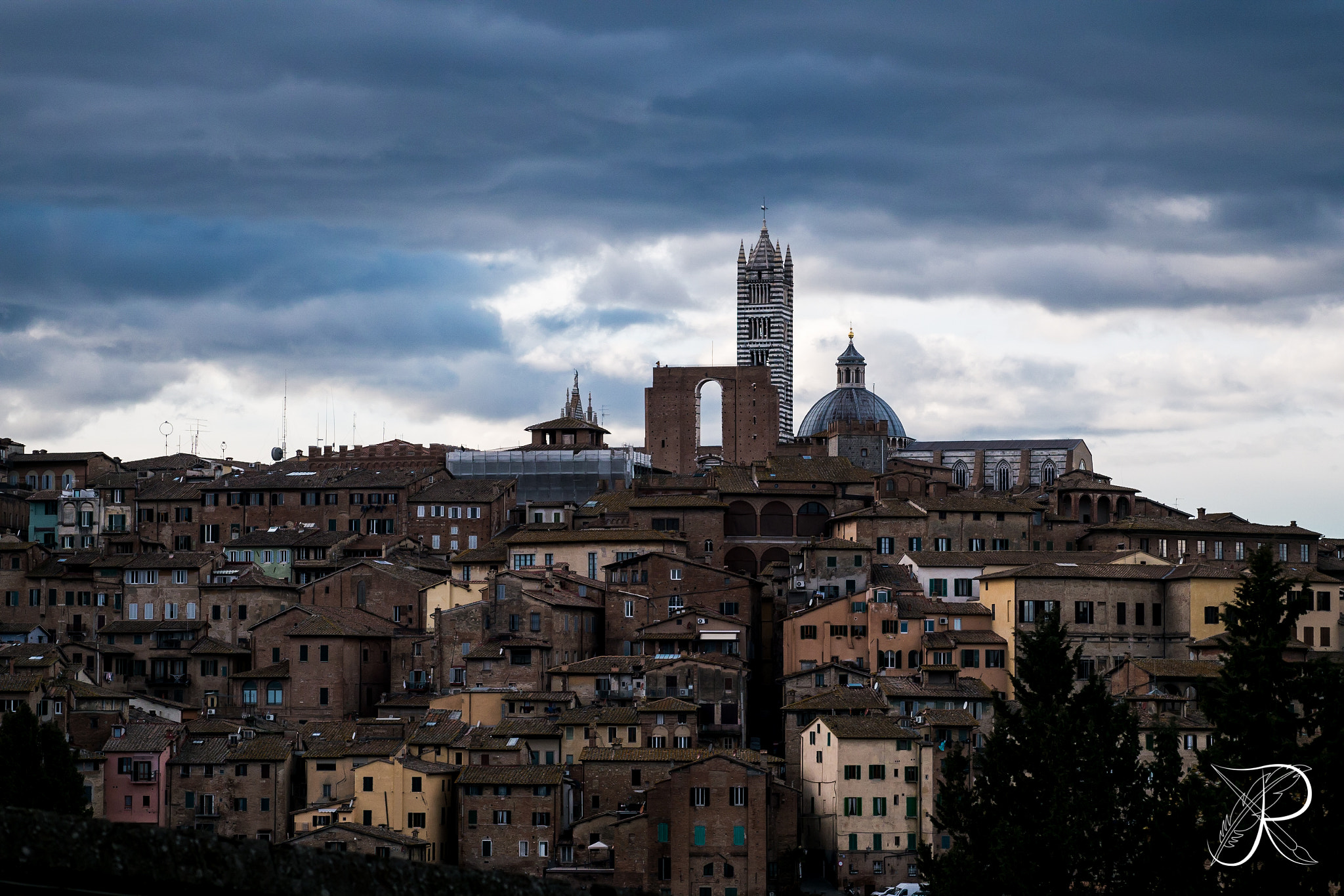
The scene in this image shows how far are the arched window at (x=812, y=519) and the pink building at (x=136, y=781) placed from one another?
32746 millimetres

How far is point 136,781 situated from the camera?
196ft

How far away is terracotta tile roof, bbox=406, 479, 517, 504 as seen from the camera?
284ft

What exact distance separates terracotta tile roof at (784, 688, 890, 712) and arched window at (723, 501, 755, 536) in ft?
72.3

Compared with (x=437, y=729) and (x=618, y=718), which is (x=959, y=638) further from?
(x=437, y=729)

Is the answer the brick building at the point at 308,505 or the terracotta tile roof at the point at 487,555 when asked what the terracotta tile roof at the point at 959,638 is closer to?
the terracotta tile roof at the point at 487,555

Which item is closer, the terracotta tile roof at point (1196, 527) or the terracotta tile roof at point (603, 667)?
the terracotta tile roof at point (603, 667)

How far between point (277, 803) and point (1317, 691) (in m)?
36.6

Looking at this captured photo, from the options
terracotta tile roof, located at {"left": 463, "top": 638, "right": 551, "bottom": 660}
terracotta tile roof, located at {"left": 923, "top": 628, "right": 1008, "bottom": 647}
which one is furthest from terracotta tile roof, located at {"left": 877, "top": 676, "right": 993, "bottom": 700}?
terracotta tile roof, located at {"left": 463, "top": 638, "right": 551, "bottom": 660}

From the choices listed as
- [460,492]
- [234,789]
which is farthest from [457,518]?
[234,789]

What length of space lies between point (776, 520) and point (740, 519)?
5.41 ft

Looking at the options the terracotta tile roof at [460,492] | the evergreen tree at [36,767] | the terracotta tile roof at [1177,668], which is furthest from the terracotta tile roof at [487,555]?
the terracotta tile roof at [1177,668]

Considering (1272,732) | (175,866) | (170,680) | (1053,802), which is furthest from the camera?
(170,680)

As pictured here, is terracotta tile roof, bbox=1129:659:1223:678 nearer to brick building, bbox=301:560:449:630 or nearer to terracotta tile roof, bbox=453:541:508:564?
terracotta tile roof, bbox=453:541:508:564

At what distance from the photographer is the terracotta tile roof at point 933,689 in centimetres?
6178
